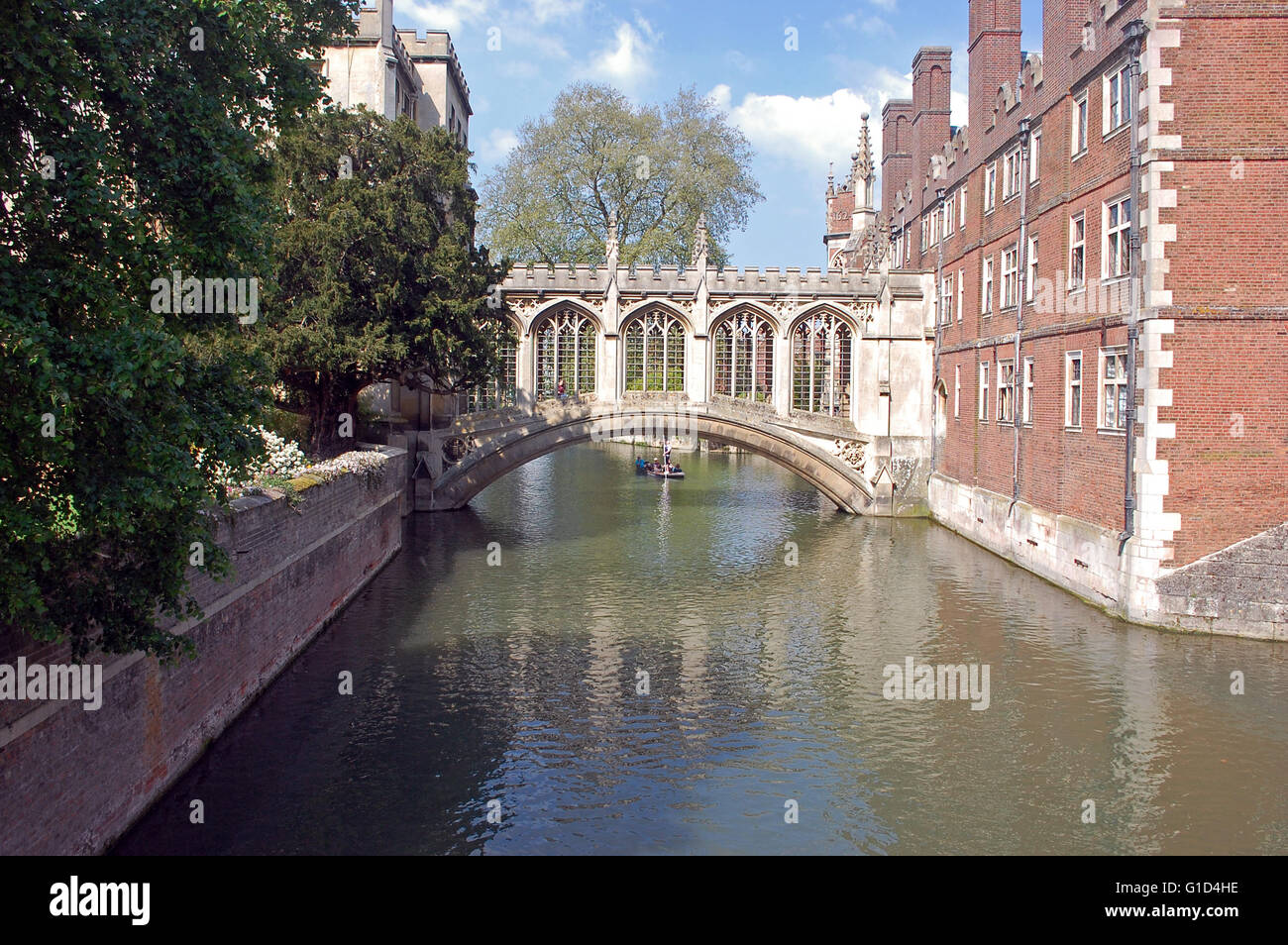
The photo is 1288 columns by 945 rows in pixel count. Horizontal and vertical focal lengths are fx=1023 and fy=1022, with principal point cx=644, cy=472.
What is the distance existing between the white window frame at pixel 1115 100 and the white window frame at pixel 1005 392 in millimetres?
6521

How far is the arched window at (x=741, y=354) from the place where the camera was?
105 ft

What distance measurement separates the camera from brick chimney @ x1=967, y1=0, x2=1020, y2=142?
1022 inches

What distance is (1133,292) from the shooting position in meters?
16.7

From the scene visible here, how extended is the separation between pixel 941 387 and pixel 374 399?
1680cm

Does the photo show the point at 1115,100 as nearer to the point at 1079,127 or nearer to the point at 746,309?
the point at 1079,127

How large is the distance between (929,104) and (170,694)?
2957cm

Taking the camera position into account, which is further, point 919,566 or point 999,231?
point 999,231

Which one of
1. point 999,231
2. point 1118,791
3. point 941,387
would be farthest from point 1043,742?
point 941,387

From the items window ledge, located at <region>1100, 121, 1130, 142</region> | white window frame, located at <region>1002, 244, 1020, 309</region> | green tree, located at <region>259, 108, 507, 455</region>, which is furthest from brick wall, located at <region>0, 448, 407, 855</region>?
white window frame, located at <region>1002, 244, 1020, 309</region>

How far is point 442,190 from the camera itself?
77.8 feet

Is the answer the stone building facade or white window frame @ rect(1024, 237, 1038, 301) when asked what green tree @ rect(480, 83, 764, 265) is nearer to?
the stone building facade
